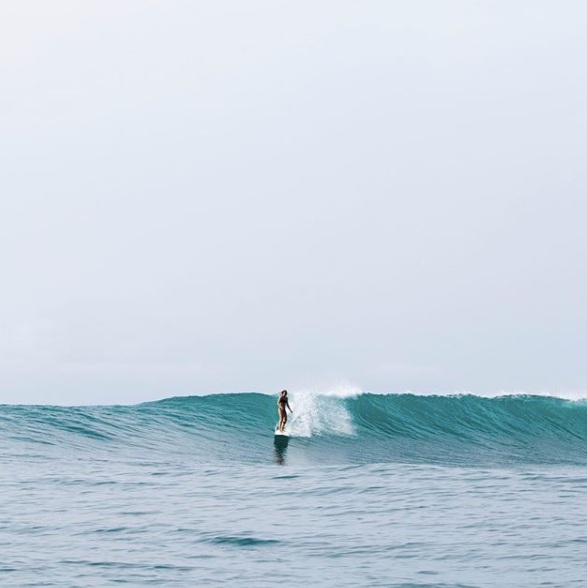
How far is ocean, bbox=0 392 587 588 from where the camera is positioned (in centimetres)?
982

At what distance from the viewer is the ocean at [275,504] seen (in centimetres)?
982

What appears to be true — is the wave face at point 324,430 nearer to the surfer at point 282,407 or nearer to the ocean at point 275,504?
the ocean at point 275,504

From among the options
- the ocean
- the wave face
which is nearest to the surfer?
the ocean

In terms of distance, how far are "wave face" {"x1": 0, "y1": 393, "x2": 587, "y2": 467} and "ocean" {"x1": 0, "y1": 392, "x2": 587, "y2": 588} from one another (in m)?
0.11

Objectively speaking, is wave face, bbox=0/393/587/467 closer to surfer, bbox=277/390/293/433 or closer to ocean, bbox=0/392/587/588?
ocean, bbox=0/392/587/588

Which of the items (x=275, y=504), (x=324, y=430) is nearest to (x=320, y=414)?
(x=324, y=430)

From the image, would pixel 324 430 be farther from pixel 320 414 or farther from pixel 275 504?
pixel 275 504

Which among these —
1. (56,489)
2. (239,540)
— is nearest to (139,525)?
(239,540)

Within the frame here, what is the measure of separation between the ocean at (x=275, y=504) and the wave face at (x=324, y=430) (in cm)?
11

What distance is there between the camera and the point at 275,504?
1374cm

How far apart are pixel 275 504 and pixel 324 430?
39.3ft

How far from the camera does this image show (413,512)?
42.3ft

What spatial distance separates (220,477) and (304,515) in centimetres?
436

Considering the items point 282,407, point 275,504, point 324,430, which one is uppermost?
point 282,407
